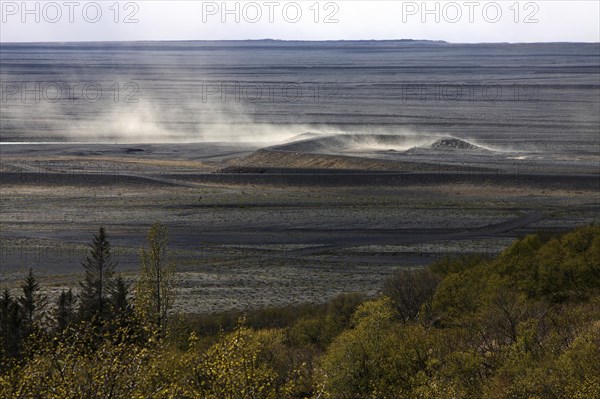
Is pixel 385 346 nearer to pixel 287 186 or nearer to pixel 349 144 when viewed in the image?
pixel 287 186

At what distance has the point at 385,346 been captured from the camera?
68.0 ft

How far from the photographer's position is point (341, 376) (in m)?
19.9

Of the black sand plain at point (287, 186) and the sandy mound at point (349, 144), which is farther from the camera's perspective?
the sandy mound at point (349, 144)

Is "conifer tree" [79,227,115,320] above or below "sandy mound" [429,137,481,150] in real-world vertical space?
below

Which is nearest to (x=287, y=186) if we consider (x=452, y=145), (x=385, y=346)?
(x=452, y=145)

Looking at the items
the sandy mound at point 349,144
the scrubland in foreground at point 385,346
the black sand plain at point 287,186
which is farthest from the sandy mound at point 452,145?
the scrubland in foreground at point 385,346

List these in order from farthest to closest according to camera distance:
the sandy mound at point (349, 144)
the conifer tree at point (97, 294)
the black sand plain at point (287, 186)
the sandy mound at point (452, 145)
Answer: the sandy mound at point (452, 145) < the sandy mound at point (349, 144) < the black sand plain at point (287, 186) < the conifer tree at point (97, 294)

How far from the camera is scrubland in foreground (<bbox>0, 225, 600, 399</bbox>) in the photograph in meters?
13.8

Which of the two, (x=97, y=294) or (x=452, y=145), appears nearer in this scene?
(x=97, y=294)

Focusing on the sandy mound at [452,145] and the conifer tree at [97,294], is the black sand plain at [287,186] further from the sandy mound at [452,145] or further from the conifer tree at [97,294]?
the conifer tree at [97,294]

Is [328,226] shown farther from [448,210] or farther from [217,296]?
[217,296]

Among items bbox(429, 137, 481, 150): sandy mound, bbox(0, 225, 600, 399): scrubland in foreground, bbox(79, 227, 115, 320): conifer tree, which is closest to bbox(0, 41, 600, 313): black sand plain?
bbox(429, 137, 481, 150): sandy mound

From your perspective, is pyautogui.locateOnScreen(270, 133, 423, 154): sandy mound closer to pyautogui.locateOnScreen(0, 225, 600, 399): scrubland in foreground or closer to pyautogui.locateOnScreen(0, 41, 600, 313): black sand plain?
pyautogui.locateOnScreen(0, 41, 600, 313): black sand plain

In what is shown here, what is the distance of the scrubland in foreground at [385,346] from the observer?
45.3ft
